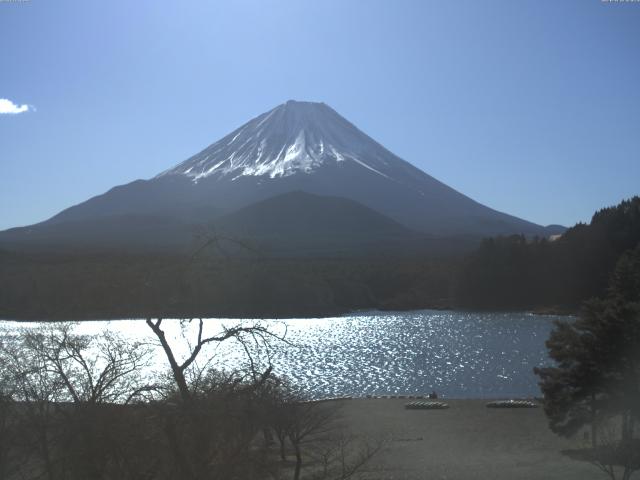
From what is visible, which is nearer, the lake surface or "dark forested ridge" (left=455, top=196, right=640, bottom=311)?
the lake surface

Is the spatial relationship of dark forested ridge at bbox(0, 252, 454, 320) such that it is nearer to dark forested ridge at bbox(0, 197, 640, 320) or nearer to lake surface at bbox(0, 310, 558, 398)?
dark forested ridge at bbox(0, 197, 640, 320)

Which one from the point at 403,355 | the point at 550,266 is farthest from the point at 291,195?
the point at 403,355

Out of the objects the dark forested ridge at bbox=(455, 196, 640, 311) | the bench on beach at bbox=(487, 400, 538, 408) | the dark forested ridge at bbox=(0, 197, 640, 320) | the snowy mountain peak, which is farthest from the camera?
the snowy mountain peak

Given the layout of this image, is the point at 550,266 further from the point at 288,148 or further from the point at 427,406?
the point at 288,148

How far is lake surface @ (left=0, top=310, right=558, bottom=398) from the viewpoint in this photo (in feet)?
72.6

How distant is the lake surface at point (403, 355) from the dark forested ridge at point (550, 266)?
9115 millimetres

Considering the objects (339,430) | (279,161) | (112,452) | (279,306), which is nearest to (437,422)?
(339,430)

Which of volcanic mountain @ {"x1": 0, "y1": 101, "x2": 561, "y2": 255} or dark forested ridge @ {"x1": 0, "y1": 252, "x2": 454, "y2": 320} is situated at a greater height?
volcanic mountain @ {"x1": 0, "y1": 101, "x2": 561, "y2": 255}

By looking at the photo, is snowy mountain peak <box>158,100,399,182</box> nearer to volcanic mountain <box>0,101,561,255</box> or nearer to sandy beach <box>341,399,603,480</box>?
volcanic mountain <box>0,101,561,255</box>

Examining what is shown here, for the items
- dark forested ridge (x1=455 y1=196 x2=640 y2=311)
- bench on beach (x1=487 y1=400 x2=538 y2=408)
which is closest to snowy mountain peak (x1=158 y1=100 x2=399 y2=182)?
dark forested ridge (x1=455 y1=196 x2=640 y2=311)

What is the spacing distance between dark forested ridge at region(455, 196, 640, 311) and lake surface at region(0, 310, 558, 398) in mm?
9115

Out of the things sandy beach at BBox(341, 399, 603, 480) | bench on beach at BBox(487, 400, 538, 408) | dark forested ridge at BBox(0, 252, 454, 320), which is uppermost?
dark forested ridge at BBox(0, 252, 454, 320)

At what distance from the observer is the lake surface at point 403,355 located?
72.6 feet

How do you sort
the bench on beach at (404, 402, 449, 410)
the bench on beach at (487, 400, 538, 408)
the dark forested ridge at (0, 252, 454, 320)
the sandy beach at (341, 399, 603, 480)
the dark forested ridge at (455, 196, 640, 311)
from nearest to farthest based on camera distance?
the dark forested ridge at (0, 252, 454, 320)
the sandy beach at (341, 399, 603, 480)
the bench on beach at (487, 400, 538, 408)
the bench on beach at (404, 402, 449, 410)
the dark forested ridge at (455, 196, 640, 311)
